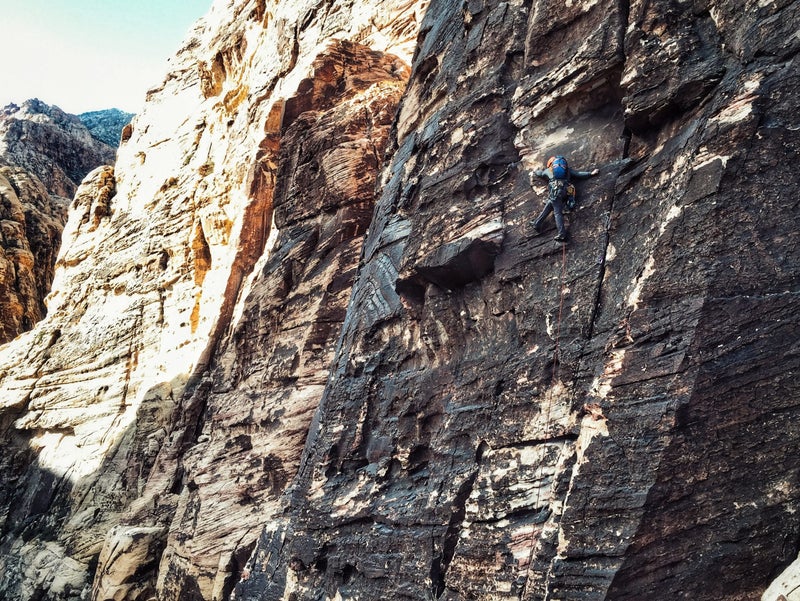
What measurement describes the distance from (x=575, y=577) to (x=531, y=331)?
4.07 metres

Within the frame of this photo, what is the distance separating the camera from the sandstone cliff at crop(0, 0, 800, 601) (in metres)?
8.65

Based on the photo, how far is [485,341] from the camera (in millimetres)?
12523

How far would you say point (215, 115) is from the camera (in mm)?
34625

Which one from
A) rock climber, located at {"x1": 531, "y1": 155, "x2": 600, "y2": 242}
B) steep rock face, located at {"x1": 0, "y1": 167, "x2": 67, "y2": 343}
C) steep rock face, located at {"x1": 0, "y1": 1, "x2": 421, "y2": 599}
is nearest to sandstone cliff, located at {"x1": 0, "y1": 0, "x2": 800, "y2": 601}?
steep rock face, located at {"x1": 0, "y1": 1, "x2": 421, "y2": 599}

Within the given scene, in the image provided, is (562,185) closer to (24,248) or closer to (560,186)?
(560,186)

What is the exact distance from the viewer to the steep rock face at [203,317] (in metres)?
20.1

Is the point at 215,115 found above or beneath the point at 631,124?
above

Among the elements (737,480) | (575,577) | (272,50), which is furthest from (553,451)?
(272,50)

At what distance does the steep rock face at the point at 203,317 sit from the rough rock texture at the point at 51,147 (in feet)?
83.5

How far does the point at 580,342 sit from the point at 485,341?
2415mm

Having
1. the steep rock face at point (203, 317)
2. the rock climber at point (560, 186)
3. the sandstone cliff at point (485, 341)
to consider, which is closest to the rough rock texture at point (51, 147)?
the steep rock face at point (203, 317)

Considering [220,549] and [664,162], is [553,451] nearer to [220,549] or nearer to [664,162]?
[664,162]

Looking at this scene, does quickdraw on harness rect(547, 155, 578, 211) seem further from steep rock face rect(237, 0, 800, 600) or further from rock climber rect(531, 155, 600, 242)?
steep rock face rect(237, 0, 800, 600)


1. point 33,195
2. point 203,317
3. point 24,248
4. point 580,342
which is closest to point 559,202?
point 580,342
